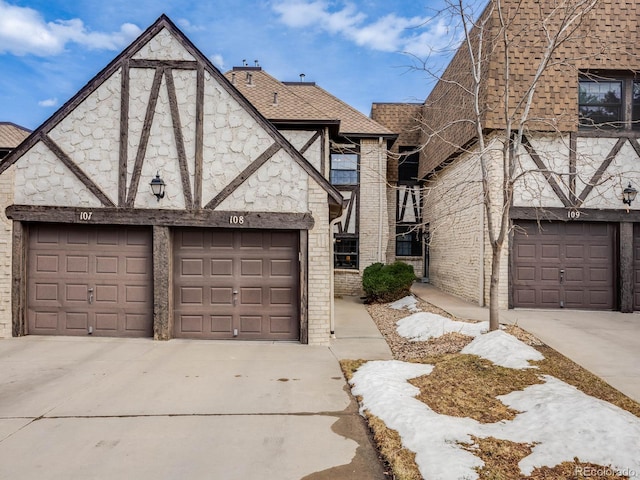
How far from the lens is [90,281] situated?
7.88 m

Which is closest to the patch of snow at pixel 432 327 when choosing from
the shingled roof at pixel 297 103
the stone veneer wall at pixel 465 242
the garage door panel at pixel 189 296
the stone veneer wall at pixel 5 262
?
the stone veneer wall at pixel 465 242

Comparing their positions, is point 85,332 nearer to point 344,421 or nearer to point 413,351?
point 344,421

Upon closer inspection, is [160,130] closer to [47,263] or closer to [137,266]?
[137,266]

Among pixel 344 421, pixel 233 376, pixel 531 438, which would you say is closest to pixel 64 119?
pixel 233 376

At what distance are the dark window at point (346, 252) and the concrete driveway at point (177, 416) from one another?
874 cm

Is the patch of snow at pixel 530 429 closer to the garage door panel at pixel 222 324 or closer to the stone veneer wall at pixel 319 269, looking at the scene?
the stone veneer wall at pixel 319 269

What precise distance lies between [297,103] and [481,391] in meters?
11.3

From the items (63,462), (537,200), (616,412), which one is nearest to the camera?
(63,462)

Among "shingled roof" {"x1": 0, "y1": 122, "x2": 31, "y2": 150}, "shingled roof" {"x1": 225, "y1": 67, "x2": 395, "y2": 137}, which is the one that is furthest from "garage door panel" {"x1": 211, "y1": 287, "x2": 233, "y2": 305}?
"shingled roof" {"x1": 0, "y1": 122, "x2": 31, "y2": 150}

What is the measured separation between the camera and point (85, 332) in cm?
788

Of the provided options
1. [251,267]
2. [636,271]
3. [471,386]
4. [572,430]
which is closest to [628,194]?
[636,271]

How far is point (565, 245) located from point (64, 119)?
13.2 meters

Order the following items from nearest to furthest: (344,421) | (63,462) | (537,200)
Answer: (63,462), (344,421), (537,200)

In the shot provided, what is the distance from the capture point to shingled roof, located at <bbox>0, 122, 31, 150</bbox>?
1322 cm
